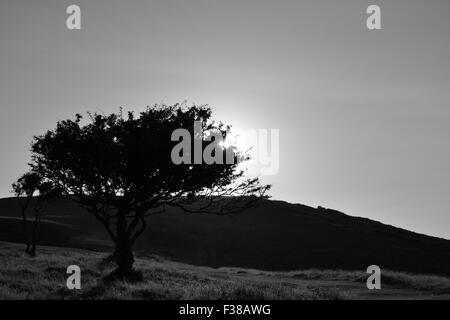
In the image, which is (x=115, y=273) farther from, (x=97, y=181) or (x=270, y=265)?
(x=270, y=265)

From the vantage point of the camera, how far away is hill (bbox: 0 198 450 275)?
284 ft

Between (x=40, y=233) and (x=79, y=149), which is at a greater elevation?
(x=79, y=149)

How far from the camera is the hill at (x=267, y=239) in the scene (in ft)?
284

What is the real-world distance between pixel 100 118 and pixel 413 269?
70853mm

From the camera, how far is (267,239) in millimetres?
102250

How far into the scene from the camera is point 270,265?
277 ft
